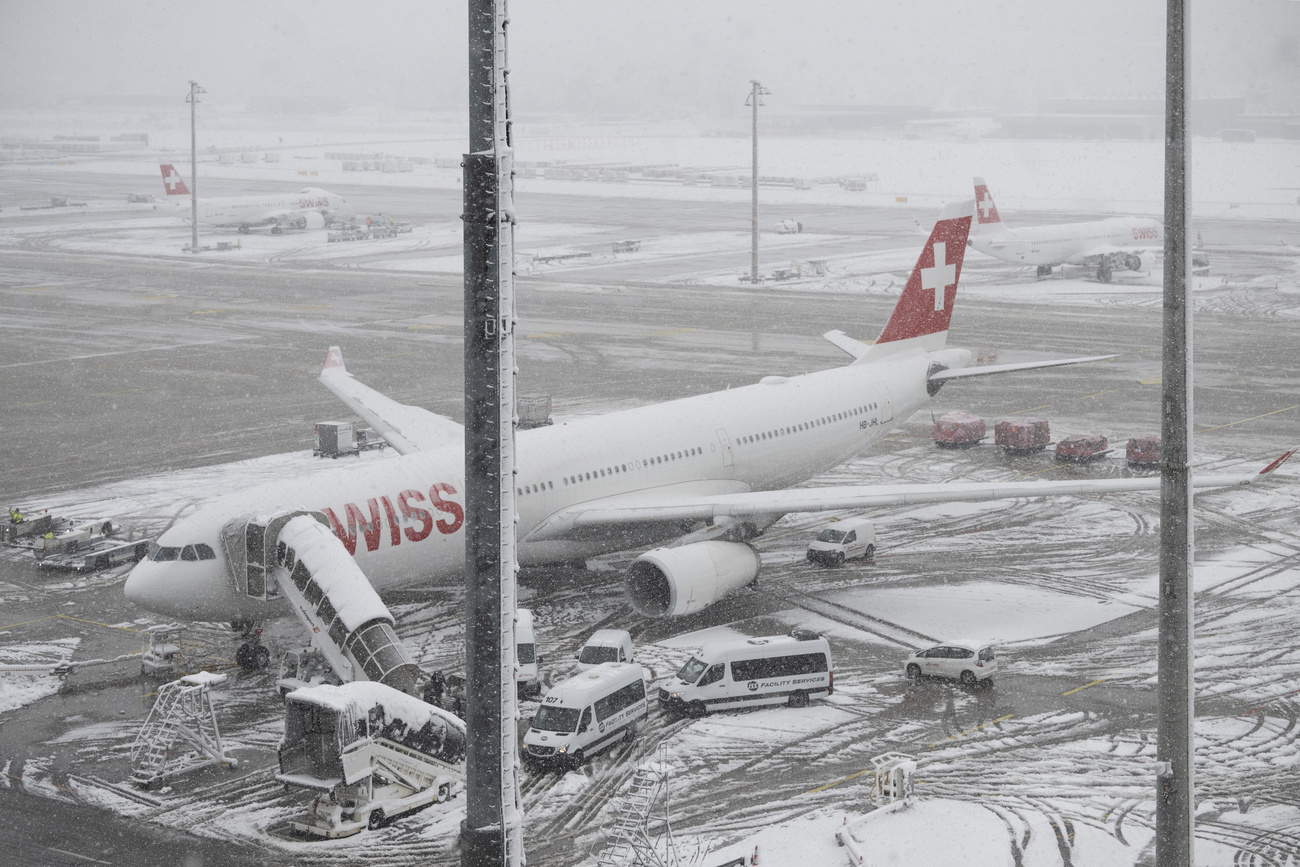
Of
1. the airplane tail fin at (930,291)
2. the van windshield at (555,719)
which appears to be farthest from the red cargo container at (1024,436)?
the van windshield at (555,719)

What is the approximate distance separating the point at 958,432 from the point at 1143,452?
726 cm

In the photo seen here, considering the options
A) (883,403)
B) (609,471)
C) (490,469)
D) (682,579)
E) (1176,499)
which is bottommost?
(682,579)

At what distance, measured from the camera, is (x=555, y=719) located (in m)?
25.5

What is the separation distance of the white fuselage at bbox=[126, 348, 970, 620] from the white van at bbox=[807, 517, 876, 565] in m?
2.51

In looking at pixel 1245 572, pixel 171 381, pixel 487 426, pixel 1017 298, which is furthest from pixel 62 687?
pixel 1017 298

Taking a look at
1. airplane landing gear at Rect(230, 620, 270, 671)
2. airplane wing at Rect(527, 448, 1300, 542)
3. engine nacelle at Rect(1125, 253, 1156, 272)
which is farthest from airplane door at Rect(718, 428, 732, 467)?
engine nacelle at Rect(1125, 253, 1156, 272)

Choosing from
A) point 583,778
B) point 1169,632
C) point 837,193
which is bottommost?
point 583,778

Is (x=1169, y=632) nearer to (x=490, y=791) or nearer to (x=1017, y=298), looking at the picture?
(x=490, y=791)

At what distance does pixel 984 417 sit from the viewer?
58.1m

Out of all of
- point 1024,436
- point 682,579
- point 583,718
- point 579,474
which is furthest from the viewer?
point 1024,436

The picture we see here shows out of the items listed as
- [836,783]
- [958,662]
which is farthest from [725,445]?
[836,783]

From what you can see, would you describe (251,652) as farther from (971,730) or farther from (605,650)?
(971,730)

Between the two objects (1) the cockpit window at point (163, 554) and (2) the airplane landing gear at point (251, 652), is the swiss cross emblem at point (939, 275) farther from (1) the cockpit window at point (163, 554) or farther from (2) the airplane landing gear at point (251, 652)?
(1) the cockpit window at point (163, 554)

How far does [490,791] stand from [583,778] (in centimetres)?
1254
